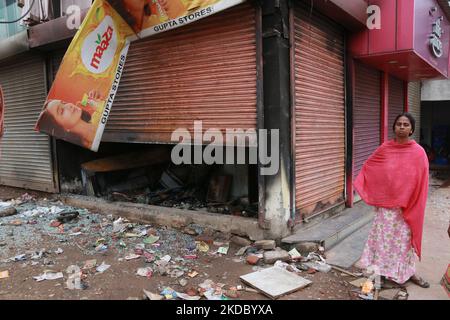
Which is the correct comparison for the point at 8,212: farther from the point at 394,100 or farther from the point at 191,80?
the point at 394,100

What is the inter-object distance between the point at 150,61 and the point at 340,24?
3031 mm

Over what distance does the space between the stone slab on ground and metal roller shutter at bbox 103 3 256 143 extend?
179 centimetres

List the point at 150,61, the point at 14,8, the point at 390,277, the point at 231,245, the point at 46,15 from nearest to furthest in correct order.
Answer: the point at 390,277
the point at 231,245
the point at 150,61
the point at 46,15
the point at 14,8

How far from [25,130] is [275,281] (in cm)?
689

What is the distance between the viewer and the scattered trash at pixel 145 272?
3846 millimetres

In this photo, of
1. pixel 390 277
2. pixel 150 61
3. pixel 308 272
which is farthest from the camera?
pixel 150 61

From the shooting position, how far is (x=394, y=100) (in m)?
8.41

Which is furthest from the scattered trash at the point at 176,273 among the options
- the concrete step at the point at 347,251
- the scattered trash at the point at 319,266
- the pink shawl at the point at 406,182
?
the pink shawl at the point at 406,182

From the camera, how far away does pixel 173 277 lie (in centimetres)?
382

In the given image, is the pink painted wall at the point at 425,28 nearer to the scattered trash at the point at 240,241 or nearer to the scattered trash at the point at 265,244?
the scattered trash at the point at 265,244

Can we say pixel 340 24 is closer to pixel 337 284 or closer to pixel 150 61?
pixel 150 61

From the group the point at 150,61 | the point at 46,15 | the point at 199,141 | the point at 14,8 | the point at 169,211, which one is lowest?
the point at 169,211

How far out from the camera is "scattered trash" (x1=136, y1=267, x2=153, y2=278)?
385cm

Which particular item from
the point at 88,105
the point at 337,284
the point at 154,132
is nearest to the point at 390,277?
the point at 337,284
